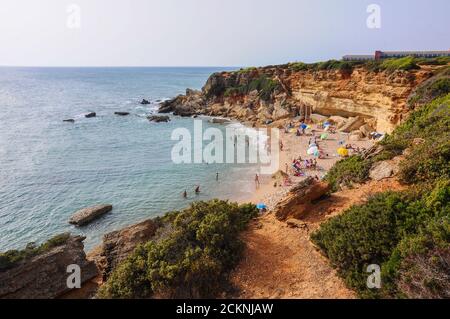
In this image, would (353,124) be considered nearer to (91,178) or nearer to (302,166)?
(302,166)

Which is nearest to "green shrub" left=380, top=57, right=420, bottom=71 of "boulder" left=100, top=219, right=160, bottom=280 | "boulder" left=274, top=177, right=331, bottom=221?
"boulder" left=274, top=177, right=331, bottom=221

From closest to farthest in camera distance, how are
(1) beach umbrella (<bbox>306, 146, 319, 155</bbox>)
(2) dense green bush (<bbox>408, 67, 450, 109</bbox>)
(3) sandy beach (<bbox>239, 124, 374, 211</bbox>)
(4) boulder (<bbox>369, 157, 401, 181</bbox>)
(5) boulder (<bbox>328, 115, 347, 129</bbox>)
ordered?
1. (4) boulder (<bbox>369, 157, 401, 181</bbox>)
2. (2) dense green bush (<bbox>408, 67, 450, 109</bbox>)
3. (3) sandy beach (<bbox>239, 124, 374, 211</bbox>)
4. (1) beach umbrella (<bbox>306, 146, 319, 155</bbox>)
5. (5) boulder (<bbox>328, 115, 347, 129</bbox>)

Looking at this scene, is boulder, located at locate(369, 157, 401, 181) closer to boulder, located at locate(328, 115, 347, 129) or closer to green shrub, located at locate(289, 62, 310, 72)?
boulder, located at locate(328, 115, 347, 129)

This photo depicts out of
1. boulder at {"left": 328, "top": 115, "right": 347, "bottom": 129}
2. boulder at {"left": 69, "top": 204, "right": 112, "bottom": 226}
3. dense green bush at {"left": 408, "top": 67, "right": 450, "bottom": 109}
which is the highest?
dense green bush at {"left": 408, "top": 67, "right": 450, "bottom": 109}

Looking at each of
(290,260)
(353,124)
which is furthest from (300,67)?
(290,260)

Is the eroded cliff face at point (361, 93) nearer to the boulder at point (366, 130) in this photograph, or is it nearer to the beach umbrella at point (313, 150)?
the boulder at point (366, 130)

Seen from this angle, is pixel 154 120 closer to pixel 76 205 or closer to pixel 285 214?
pixel 76 205

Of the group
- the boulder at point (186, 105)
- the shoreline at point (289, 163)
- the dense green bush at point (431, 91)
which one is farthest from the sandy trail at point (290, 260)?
the boulder at point (186, 105)
